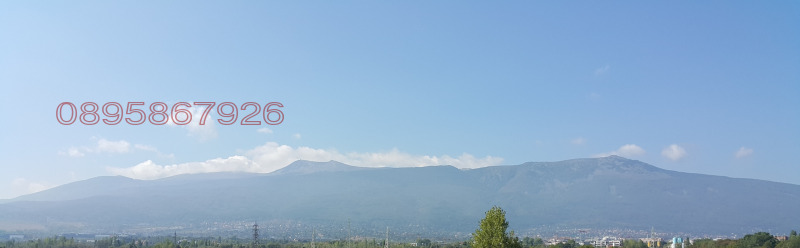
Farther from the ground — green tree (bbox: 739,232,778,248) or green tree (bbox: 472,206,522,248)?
green tree (bbox: 472,206,522,248)

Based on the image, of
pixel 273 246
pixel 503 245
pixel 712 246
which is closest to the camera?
pixel 503 245

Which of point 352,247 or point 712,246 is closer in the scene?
point 712,246

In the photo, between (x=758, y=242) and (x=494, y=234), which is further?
(x=758, y=242)

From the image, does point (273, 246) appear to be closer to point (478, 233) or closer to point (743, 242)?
point (743, 242)

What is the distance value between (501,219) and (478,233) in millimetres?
1033

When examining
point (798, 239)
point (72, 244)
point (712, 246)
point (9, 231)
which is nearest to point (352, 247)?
point (72, 244)

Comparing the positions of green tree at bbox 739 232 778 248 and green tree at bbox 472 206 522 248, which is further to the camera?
green tree at bbox 739 232 778 248

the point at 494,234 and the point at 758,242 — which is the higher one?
the point at 494,234

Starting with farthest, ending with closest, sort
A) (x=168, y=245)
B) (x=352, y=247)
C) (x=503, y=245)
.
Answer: (x=352, y=247) < (x=168, y=245) < (x=503, y=245)

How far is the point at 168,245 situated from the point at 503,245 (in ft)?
238

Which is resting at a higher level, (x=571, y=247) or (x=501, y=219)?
(x=501, y=219)

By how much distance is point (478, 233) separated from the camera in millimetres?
25812

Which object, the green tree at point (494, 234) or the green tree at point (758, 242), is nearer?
the green tree at point (494, 234)

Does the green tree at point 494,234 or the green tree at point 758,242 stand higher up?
→ the green tree at point 494,234
